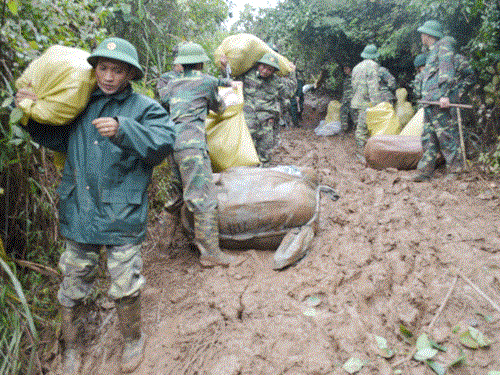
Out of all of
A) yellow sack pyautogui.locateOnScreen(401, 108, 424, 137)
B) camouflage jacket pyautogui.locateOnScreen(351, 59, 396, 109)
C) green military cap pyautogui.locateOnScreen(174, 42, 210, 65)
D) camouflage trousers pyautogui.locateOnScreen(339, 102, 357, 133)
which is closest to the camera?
green military cap pyautogui.locateOnScreen(174, 42, 210, 65)

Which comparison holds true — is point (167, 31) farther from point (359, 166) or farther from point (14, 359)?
point (14, 359)

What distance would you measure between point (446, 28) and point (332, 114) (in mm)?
3929

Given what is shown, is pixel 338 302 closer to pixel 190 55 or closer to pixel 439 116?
pixel 190 55

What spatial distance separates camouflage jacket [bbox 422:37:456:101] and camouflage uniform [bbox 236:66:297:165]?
5.82ft

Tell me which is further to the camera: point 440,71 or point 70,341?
point 440,71

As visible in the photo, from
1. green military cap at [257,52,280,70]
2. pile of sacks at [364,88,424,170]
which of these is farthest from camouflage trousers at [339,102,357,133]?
green military cap at [257,52,280,70]

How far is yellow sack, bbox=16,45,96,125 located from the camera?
179 centimetres

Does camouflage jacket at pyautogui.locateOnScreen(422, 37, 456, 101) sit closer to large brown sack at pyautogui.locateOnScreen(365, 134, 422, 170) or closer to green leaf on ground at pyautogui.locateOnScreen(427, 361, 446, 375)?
large brown sack at pyautogui.locateOnScreen(365, 134, 422, 170)

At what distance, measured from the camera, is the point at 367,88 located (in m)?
6.54

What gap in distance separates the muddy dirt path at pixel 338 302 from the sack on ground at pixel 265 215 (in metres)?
0.14

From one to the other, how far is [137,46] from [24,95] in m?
2.48

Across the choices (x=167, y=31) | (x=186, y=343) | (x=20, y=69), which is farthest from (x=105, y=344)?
(x=167, y=31)

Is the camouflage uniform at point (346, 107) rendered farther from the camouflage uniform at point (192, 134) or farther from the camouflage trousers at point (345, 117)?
the camouflage uniform at point (192, 134)

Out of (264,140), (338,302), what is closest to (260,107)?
(264,140)
